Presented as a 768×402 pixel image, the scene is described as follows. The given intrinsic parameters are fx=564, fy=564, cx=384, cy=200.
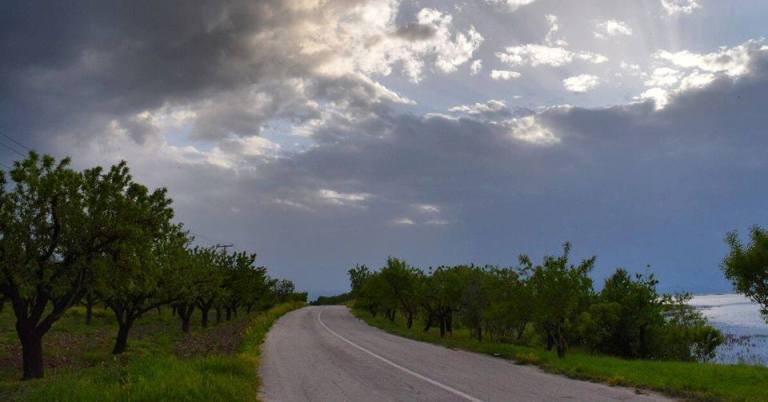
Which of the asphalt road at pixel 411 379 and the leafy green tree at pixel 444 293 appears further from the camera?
the leafy green tree at pixel 444 293

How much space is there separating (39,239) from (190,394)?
525 inches

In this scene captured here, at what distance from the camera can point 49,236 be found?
2161 cm

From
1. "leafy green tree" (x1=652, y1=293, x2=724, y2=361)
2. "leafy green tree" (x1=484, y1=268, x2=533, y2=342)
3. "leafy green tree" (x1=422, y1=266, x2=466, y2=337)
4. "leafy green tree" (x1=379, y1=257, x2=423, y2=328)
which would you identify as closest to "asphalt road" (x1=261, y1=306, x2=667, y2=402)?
"leafy green tree" (x1=484, y1=268, x2=533, y2=342)

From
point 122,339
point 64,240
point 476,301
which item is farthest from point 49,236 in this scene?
point 476,301

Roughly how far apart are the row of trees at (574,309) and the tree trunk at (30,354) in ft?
65.1

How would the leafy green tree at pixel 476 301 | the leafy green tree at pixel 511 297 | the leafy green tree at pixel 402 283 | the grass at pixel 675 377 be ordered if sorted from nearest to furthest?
1. the grass at pixel 675 377
2. the leafy green tree at pixel 511 297
3. the leafy green tree at pixel 476 301
4. the leafy green tree at pixel 402 283

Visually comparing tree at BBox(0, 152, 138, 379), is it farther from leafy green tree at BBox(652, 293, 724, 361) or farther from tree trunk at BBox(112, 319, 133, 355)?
leafy green tree at BBox(652, 293, 724, 361)

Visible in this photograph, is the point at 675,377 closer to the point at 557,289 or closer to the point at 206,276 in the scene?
the point at 557,289

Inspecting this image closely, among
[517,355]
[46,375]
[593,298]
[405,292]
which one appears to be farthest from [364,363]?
[405,292]

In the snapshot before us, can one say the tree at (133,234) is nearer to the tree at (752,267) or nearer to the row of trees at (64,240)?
the row of trees at (64,240)

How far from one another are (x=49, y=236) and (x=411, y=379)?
15289 mm

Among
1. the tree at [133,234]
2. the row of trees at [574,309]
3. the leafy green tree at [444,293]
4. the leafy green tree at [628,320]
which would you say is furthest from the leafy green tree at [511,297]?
the tree at [133,234]

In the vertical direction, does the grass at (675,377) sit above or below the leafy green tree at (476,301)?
below

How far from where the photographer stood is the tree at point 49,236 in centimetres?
2059
